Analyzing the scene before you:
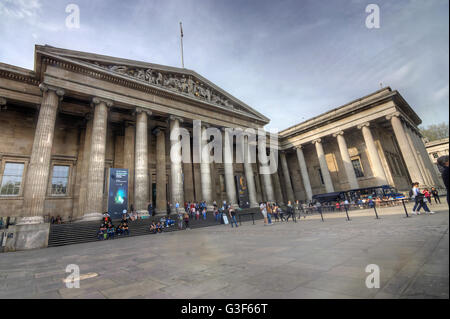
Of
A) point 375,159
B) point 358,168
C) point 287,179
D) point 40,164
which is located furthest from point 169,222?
point 358,168

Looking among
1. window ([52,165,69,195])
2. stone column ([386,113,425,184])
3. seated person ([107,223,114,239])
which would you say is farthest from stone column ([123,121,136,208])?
stone column ([386,113,425,184])

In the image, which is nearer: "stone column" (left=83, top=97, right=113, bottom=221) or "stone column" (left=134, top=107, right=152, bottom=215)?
"stone column" (left=83, top=97, right=113, bottom=221)

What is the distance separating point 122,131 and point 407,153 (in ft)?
95.4

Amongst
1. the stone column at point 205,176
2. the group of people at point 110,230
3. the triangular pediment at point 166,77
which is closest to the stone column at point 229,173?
the stone column at point 205,176

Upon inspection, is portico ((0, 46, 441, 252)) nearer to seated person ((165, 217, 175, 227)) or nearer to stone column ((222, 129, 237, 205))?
stone column ((222, 129, 237, 205))

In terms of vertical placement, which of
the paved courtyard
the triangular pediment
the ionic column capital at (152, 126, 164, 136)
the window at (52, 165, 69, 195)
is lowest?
the paved courtyard

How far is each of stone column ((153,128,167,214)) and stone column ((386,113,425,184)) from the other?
2434 cm

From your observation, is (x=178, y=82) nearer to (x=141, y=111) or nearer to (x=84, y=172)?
(x=141, y=111)

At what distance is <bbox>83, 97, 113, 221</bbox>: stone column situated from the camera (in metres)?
13.9

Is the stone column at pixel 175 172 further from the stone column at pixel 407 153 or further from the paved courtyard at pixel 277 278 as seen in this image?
the stone column at pixel 407 153

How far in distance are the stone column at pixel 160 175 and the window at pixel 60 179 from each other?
308 inches

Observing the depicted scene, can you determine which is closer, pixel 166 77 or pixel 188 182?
pixel 166 77

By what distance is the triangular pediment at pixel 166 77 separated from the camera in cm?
1570

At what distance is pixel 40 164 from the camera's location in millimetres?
12773
